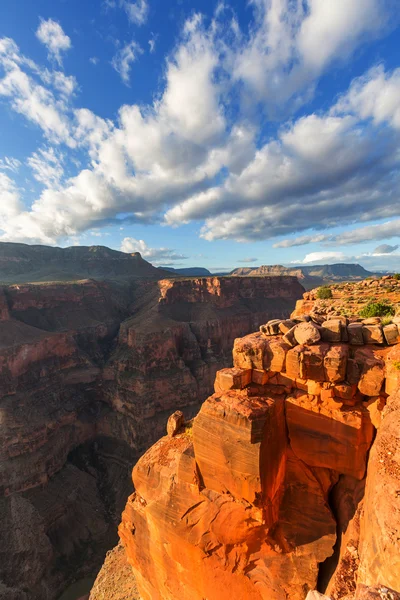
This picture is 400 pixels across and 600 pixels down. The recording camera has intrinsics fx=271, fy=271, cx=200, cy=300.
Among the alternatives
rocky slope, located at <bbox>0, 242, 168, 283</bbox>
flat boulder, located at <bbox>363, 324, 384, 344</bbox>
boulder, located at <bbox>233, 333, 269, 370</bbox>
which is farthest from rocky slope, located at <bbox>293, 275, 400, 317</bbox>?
rocky slope, located at <bbox>0, 242, 168, 283</bbox>

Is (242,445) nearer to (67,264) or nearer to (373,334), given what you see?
(373,334)

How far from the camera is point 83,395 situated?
177 feet

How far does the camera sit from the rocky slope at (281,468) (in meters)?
9.60

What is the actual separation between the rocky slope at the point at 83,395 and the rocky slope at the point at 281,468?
33583 millimetres

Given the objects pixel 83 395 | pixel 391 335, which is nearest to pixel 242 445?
pixel 391 335

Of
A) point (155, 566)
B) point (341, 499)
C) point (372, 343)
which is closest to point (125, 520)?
point (155, 566)

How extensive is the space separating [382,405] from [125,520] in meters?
14.9

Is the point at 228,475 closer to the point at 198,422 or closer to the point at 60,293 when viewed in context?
the point at 198,422

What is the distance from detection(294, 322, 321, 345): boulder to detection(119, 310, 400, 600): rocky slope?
41 millimetres

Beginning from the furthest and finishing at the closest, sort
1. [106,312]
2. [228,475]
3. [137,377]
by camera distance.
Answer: [106,312]
[137,377]
[228,475]

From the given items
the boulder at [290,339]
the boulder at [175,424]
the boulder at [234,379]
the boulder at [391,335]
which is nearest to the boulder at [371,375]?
the boulder at [391,335]

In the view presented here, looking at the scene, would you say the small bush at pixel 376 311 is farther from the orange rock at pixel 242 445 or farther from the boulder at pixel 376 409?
the orange rock at pixel 242 445

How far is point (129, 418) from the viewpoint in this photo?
2039 inches

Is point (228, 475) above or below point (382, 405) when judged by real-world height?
below
